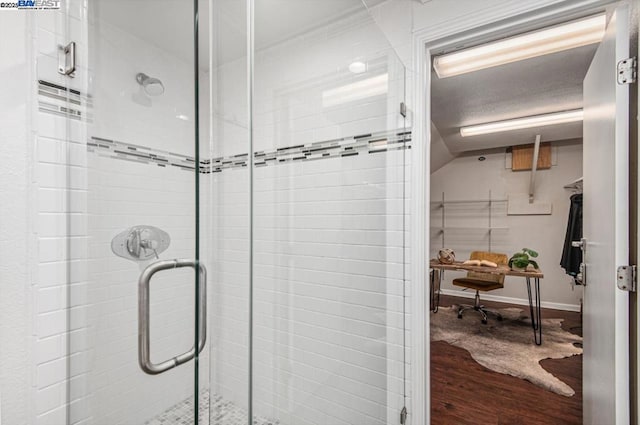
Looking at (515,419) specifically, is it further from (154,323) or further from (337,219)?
(154,323)

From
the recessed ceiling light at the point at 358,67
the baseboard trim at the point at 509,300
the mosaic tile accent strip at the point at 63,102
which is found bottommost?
the baseboard trim at the point at 509,300

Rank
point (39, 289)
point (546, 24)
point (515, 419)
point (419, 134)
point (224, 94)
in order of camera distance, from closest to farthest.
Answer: point (224, 94) < point (39, 289) < point (546, 24) < point (419, 134) < point (515, 419)

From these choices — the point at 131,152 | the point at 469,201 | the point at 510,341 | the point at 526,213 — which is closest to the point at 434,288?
the point at 510,341

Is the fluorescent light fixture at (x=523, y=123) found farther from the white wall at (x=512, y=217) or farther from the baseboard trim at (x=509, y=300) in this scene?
the baseboard trim at (x=509, y=300)

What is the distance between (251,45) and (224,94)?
0.60 ft

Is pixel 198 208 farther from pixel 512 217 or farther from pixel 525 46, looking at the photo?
pixel 512 217

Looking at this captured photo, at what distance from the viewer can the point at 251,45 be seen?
947 millimetres

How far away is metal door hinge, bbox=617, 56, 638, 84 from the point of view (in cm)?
122

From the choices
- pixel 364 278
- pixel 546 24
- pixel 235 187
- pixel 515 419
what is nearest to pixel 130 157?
pixel 235 187

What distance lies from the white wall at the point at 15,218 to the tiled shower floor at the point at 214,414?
0.45m

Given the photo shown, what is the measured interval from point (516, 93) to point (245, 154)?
305cm

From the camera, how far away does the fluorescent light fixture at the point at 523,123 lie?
11.5ft

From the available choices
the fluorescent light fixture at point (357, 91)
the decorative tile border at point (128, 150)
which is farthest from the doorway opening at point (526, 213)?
the decorative tile border at point (128, 150)

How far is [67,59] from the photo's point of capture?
1044 mm
